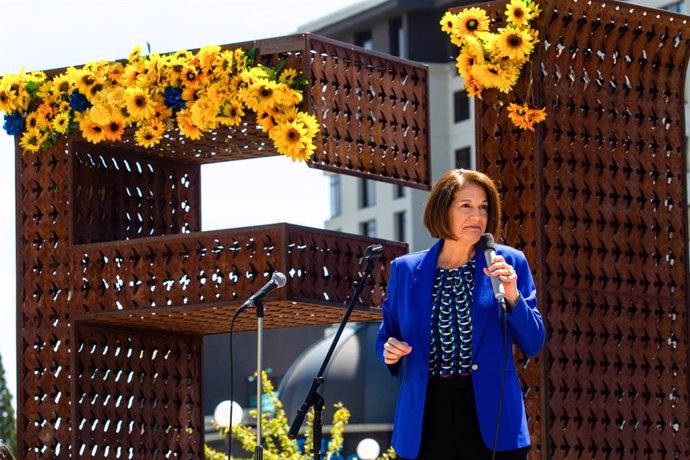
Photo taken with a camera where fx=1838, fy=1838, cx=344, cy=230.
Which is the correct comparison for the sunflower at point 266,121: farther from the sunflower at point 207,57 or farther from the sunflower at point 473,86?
the sunflower at point 473,86

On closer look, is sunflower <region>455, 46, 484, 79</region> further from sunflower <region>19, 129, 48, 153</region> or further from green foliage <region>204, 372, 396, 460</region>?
green foliage <region>204, 372, 396, 460</region>

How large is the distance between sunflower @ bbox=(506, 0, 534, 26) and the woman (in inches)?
174

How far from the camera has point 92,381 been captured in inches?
571

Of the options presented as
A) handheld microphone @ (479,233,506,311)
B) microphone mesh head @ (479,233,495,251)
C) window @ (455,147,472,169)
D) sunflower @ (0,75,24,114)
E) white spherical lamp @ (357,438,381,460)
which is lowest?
white spherical lamp @ (357,438,381,460)

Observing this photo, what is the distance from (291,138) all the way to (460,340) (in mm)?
6124

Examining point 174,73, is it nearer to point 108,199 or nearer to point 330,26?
point 108,199

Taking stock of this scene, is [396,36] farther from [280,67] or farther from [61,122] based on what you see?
[280,67]

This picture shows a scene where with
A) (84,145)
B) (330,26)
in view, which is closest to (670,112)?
(84,145)

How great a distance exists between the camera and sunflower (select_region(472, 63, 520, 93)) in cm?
1195

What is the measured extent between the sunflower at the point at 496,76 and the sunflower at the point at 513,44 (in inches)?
3.6

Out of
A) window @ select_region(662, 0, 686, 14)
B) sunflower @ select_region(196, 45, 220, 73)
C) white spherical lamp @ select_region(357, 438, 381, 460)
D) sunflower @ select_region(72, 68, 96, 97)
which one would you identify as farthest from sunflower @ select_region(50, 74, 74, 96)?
window @ select_region(662, 0, 686, 14)

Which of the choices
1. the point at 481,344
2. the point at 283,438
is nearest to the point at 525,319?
the point at 481,344

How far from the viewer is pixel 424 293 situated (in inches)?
299

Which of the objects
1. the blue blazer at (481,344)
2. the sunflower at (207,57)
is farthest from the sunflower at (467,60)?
the blue blazer at (481,344)
